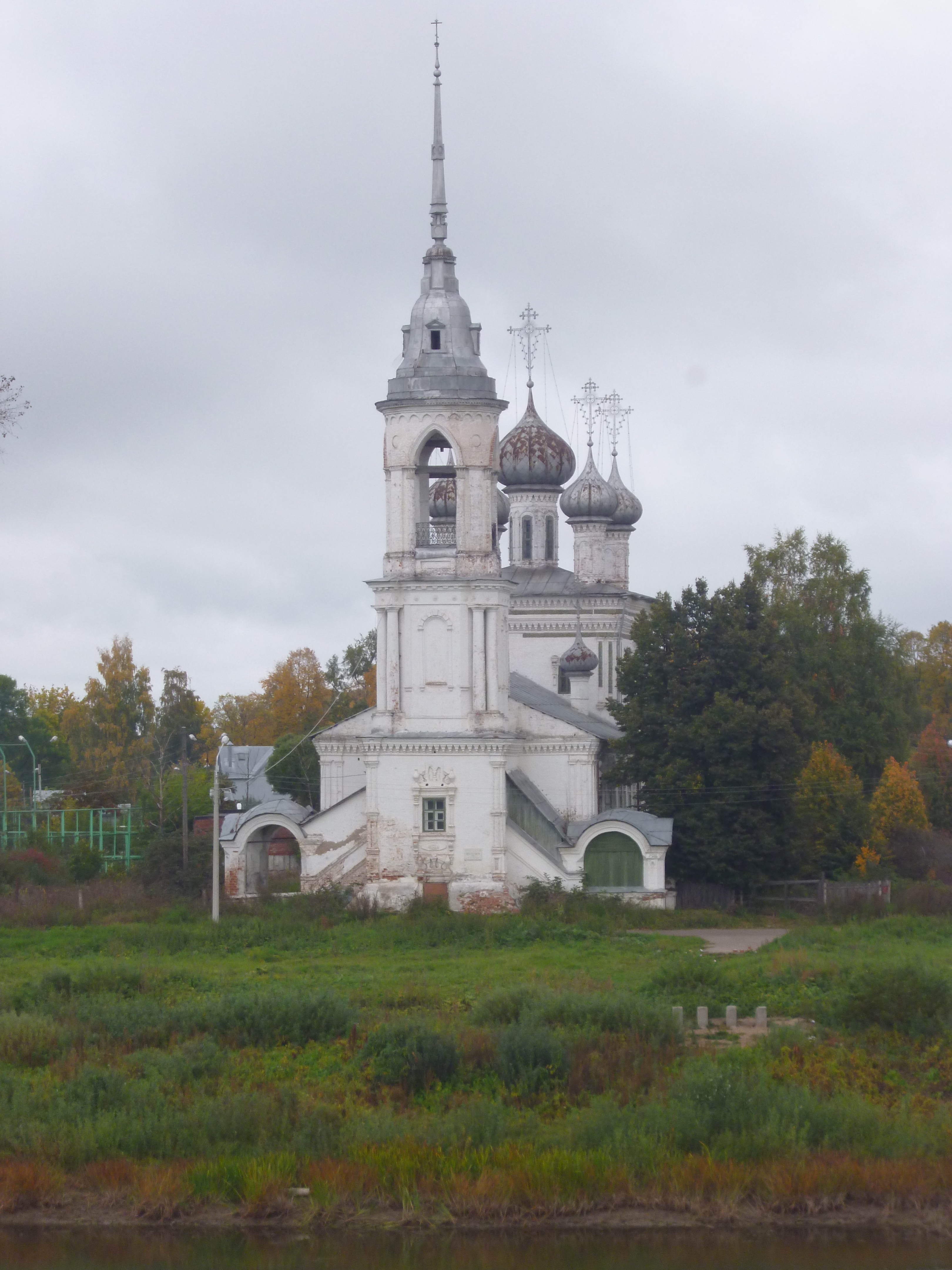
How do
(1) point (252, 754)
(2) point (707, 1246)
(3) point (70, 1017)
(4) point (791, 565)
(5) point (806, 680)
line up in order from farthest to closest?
(1) point (252, 754) < (4) point (791, 565) < (5) point (806, 680) < (3) point (70, 1017) < (2) point (707, 1246)

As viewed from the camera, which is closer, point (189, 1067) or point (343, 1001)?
point (189, 1067)

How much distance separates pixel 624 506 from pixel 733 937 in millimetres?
19463

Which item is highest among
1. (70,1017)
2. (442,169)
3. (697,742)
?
(442,169)

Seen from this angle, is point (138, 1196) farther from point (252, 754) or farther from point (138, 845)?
point (252, 754)

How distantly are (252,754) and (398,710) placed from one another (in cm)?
2636

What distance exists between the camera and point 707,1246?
17500 millimetres

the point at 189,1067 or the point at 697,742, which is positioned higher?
the point at 697,742

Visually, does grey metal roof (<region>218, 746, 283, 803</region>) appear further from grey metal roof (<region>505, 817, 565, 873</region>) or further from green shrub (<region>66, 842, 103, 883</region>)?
grey metal roof (<region>505, 817, 565, 873</region>)

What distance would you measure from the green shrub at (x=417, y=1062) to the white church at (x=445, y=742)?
46.5 feet

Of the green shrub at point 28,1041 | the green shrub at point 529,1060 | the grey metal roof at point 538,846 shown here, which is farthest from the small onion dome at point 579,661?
the green shrub at point 529,1060

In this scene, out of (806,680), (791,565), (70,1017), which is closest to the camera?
(70,1017)

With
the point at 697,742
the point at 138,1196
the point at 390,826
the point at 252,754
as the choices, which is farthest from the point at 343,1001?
the point at 252,754

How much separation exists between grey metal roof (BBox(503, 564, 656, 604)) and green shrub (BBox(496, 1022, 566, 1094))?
2643cm

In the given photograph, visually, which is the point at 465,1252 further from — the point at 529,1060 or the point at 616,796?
the point at 616,796
